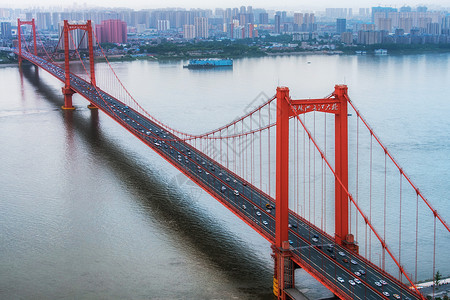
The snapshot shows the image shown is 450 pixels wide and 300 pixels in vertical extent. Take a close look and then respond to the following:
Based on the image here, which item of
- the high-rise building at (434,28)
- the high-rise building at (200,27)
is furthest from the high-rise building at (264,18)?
the high-rise building at (434,28)

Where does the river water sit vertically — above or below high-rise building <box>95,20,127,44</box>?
below

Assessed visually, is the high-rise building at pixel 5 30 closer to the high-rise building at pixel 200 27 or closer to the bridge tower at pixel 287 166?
the high-rise building at pixel 200 27

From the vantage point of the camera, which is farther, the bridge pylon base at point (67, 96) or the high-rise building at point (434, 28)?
the high-rise building at point (434, 28)

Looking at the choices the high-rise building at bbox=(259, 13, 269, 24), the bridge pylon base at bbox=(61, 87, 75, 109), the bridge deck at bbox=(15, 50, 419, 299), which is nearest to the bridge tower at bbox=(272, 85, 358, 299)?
the bridge deck at bbox=(15, 50, 419, 299)

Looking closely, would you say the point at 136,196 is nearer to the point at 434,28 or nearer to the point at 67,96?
the point at 67,96

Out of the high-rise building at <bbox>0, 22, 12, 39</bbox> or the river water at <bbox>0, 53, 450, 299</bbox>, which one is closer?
the river water at <bbox>0, 53, 450, 299</bbox>

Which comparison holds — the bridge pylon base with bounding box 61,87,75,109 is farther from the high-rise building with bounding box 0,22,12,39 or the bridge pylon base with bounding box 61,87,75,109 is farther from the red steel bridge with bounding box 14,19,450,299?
the high-rise building with bounding box 0,22,12,39

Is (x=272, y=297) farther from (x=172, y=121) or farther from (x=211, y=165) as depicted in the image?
(x=172, y=121)
